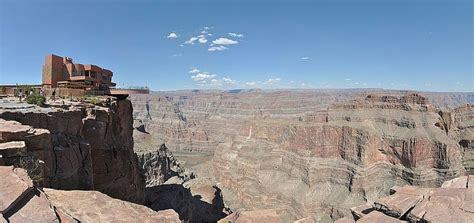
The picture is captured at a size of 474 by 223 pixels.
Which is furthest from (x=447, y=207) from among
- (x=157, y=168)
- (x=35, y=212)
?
(x=157, y=168)

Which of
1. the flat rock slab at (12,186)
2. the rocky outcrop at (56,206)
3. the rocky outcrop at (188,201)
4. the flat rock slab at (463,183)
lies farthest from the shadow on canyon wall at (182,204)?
the flat rock slab at (463,183)

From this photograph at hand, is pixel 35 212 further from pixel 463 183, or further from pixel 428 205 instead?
pixel 463 183

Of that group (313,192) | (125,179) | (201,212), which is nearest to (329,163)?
(313,192)

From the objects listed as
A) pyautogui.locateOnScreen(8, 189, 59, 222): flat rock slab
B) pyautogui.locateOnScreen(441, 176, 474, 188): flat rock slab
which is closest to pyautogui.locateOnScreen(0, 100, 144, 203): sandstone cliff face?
pyautogui.locateOnScreen(8, 189, 59, 222): flat rock slab

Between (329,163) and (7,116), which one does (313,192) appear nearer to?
(329,163)

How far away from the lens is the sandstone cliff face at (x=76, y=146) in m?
11.5

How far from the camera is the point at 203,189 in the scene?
156 feet

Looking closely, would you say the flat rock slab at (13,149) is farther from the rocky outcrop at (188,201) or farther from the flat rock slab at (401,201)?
the rocky outcrop at (188,201)

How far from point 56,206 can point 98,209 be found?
1.18m

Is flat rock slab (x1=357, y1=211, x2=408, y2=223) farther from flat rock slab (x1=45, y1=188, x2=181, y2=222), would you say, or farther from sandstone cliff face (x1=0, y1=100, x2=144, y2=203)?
sandstone cliff face (x1=0, y1=100, x2=144, y2=203)

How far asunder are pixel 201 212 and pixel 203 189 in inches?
436

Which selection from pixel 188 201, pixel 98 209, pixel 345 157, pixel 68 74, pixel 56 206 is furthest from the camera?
pixel 345 157

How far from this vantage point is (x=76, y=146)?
609 inches

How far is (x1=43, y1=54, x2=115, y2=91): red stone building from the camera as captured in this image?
2827 cm
